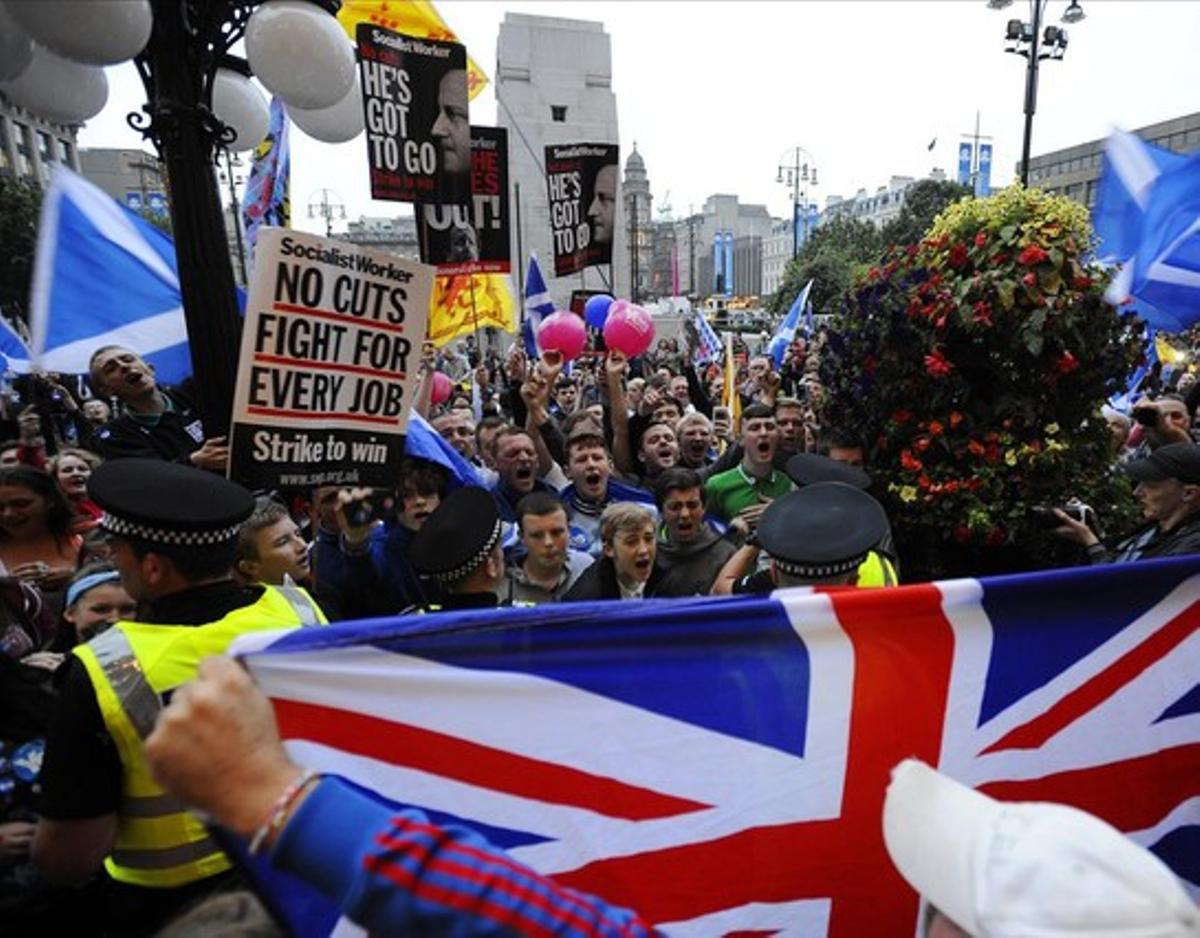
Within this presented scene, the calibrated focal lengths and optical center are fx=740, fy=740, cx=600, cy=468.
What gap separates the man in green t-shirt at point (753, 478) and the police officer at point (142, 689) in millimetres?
3157

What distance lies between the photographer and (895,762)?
1.70 metres

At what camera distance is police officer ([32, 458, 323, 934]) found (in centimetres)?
145

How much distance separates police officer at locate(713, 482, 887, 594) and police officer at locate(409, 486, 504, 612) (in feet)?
3.23

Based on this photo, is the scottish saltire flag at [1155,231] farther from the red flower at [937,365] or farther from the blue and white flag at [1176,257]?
the red flower at [937,365]

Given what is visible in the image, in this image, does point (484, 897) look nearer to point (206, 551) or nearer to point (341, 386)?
point (206, 551)

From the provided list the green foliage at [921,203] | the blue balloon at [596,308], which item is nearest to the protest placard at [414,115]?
the blue balloon at [596,308]

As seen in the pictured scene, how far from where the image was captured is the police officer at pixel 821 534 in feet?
7.42

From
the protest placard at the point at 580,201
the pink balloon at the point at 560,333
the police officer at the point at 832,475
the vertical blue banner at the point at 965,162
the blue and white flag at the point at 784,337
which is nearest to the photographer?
the police officer at the point at 832,475

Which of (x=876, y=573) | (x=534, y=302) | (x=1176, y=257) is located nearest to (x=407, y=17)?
(x=534, y=302)

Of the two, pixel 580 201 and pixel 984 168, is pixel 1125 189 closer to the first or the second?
pixel 580 201

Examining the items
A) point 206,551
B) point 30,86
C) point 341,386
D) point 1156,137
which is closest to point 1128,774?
point 206,551

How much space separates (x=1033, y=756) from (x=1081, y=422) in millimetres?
2254

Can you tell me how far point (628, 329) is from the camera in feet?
22.9

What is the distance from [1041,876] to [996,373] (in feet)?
10.1
